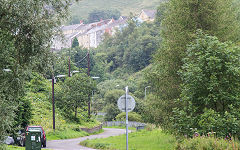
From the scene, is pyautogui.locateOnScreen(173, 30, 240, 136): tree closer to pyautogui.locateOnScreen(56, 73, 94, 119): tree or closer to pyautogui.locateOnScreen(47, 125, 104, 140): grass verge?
pyautogui.locateOnScreen(47, 125, 104, 140): grass verge

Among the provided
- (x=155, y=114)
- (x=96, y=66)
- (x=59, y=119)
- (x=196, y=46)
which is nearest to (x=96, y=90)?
(x=59, y=119)

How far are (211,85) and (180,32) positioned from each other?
7857 mm

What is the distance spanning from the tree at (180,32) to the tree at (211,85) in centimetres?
512

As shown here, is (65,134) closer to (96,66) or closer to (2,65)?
(2,65)

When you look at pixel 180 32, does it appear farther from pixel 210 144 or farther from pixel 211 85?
pixel 210 144

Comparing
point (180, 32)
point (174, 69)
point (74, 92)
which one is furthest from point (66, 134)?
point (180, 32)

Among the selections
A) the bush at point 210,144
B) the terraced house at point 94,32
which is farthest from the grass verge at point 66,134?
the terraced house at point 94,32

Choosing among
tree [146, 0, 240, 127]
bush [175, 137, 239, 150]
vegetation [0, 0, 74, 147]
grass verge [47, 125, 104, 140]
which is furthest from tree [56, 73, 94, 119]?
bush [175, 137, 239, 150]

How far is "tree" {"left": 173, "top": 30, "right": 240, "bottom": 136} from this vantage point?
1922 centimetres

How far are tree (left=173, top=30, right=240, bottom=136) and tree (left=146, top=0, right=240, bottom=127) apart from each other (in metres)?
5.12

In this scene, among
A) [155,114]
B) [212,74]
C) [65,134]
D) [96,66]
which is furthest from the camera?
[96,66]

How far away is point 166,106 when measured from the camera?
2675 cm

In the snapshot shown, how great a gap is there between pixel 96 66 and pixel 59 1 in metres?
71.2

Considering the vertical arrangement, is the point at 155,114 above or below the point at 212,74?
below
